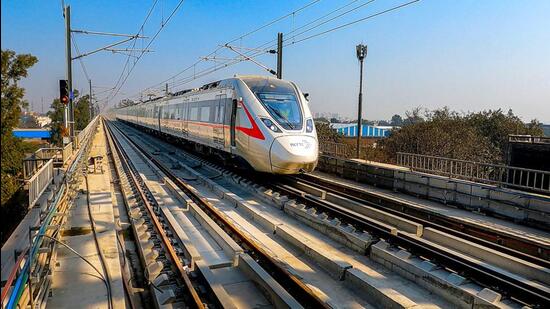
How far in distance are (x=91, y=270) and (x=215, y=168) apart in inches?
418

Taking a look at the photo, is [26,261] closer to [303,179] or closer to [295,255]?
[295,255]

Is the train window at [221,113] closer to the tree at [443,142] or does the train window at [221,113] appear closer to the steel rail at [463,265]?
the steel rail at [463,265]

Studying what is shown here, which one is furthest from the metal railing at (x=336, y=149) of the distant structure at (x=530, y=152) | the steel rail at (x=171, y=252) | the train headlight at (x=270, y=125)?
the steel rail at (x=171, y=252)

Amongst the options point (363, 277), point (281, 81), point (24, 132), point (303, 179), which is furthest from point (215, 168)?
point (24, 132)

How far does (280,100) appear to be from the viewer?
1215 centimetres

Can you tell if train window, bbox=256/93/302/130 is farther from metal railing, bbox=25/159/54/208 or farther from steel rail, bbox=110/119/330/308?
metal railing, bbox=25/159/54/208

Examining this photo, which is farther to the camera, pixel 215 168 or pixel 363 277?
pixel 215 168

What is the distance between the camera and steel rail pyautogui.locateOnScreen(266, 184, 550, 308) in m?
5.29

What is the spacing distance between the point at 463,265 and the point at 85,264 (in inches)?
213

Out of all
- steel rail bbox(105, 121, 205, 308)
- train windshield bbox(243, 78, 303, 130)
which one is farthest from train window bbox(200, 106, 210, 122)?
steel rail bbox(105, 121, 205, 308)

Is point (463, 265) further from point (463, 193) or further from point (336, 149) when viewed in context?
point (336, 149)

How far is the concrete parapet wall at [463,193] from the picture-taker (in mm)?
9500

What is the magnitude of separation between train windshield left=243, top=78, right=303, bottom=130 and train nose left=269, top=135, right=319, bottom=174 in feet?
1.45

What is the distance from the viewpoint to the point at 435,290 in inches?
225
